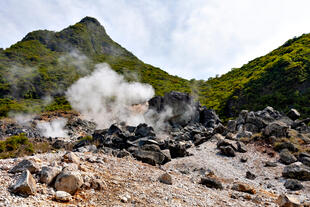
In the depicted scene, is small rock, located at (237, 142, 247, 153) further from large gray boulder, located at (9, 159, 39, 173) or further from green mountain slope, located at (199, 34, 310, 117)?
green mountain slope, located at (199, 34, 310, 117)

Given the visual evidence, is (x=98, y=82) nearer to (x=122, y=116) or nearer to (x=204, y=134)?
(x=122, y=116)

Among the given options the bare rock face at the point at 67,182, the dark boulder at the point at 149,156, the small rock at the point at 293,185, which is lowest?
the small rock at the point at 293,185

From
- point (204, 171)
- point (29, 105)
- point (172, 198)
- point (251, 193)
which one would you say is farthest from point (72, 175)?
point (29, 105)

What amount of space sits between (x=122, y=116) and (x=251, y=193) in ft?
99.1

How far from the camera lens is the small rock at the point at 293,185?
31.6ft

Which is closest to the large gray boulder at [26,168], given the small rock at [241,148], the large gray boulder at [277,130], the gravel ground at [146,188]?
the gravel ground at [146,188]

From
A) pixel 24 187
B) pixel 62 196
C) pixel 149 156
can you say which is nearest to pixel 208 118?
pixel 149 156

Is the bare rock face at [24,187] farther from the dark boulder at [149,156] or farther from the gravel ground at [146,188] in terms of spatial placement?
the dark boulder at [149,156]

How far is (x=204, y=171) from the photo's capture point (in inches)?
448

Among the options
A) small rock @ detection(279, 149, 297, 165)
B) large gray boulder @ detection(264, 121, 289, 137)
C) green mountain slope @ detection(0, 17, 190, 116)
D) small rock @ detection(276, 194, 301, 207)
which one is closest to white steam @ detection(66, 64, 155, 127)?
green mountain slope @ detection(0, 17, 190, 116)

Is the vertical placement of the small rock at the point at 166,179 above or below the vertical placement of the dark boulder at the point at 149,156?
below

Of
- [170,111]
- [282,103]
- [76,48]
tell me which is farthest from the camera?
[76,48]

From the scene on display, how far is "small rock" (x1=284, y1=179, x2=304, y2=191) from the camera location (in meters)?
9.64

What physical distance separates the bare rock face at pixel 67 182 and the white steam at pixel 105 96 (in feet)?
94.2
